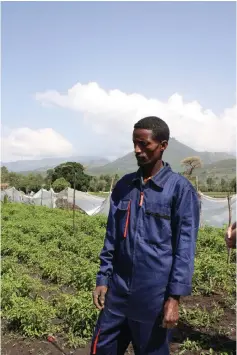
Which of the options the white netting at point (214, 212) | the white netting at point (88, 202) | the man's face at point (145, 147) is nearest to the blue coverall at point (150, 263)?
the man's face at point (145, 147)

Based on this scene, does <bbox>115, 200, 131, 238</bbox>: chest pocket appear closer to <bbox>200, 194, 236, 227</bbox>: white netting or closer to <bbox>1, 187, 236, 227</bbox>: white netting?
<bbox>1, 187, 236, 227</bbox>: white netting

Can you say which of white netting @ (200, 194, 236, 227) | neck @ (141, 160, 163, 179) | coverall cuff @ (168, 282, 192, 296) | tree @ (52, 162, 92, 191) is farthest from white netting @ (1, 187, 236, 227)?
tree @ (52, 162, 92, 191)

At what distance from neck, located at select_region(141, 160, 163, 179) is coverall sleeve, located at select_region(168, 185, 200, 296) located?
24cm

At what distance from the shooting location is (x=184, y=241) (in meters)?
2.17

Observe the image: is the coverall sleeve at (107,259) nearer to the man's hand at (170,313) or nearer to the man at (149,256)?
the man at (149,256)

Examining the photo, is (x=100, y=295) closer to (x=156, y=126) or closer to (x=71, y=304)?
(x=156, y=126)

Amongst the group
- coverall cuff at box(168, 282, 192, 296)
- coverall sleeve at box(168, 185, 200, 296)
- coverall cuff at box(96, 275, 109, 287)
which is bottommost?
coverall cuff at box(96, 275, 109, 287)

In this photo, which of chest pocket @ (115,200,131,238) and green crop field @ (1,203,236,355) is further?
green crop field @ (1,203,236,355)

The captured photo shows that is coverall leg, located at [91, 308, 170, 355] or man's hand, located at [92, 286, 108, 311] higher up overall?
man's hand, located at [92, 286, 108, 311]

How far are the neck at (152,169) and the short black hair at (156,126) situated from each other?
0.49 feet

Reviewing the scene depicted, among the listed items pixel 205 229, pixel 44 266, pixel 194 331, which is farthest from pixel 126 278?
pixel 205 229

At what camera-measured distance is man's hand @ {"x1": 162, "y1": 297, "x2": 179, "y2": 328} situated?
2102 mm

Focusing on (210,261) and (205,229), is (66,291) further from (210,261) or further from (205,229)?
(205,229)

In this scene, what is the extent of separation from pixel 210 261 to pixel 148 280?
3.90 metres
